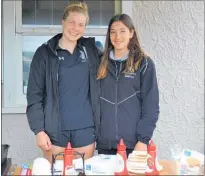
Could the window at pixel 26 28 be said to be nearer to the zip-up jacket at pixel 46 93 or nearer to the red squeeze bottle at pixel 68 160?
the zip-up jacket at pixel 46 93

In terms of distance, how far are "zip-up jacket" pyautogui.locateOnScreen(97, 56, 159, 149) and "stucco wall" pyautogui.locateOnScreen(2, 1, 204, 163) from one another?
1.21 meters

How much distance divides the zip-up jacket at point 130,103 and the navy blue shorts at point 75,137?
0.12 meters

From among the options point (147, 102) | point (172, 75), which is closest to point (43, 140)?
point (147, 102)

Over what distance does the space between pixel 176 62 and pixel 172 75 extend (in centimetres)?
13

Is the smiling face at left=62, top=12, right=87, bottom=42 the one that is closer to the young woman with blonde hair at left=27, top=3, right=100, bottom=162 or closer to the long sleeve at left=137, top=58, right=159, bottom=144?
the young woman with blonde hair at left=27, top=3, right=100, bottom=162

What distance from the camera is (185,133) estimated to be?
3.32 metres

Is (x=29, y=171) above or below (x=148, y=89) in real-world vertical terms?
below

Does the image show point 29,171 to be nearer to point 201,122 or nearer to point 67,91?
point 67,91

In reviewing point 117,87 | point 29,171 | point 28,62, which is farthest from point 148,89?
point 28,62

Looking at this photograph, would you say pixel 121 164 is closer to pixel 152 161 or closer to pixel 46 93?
pixel 152 161

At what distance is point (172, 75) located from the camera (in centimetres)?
326

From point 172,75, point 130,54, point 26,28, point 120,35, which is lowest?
point 172,75

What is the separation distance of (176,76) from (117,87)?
137cm

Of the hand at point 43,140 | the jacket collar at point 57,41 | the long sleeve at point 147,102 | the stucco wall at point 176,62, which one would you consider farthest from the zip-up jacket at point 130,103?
the stucco wall at point 176,62
